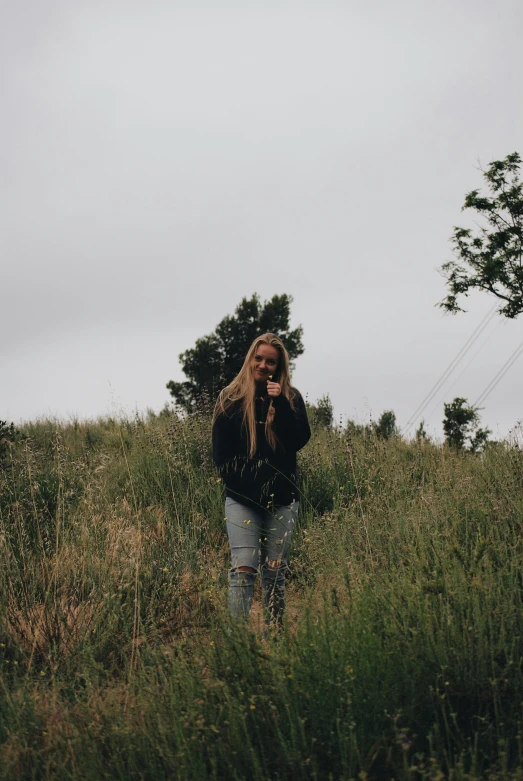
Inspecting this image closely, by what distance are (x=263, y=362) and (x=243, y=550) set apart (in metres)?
1.23

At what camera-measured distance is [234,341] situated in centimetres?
2230

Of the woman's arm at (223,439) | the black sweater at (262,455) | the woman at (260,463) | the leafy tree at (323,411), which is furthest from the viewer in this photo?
the leafy tree at (323,411)

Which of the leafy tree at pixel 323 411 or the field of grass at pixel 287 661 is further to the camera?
the leafy tree at pixel 323 411

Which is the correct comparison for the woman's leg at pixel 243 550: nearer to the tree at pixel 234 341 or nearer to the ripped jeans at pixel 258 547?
the ripped jeans at pixel 258 547

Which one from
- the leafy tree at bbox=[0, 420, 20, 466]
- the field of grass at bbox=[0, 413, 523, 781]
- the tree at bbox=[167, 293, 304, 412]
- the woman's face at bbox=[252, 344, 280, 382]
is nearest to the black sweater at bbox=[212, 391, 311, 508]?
the woman's face at bbox=[252, 344, 280, 382]

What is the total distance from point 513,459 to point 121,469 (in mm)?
4106

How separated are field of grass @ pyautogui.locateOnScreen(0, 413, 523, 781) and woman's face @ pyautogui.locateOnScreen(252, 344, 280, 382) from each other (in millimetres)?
1248

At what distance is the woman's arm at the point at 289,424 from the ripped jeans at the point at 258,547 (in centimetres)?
42

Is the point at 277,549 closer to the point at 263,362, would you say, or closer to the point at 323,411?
the point at 263,362

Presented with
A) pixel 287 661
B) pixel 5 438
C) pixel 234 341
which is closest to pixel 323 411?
pixel 5 438

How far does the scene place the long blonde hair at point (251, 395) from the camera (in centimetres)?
423

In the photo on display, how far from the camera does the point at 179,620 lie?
4297 mm

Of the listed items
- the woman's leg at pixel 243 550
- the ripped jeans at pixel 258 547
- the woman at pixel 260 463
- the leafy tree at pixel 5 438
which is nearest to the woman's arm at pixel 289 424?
the woman at pixel 260 463

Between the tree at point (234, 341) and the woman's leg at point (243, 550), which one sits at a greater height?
the tree at point (234, 341)
